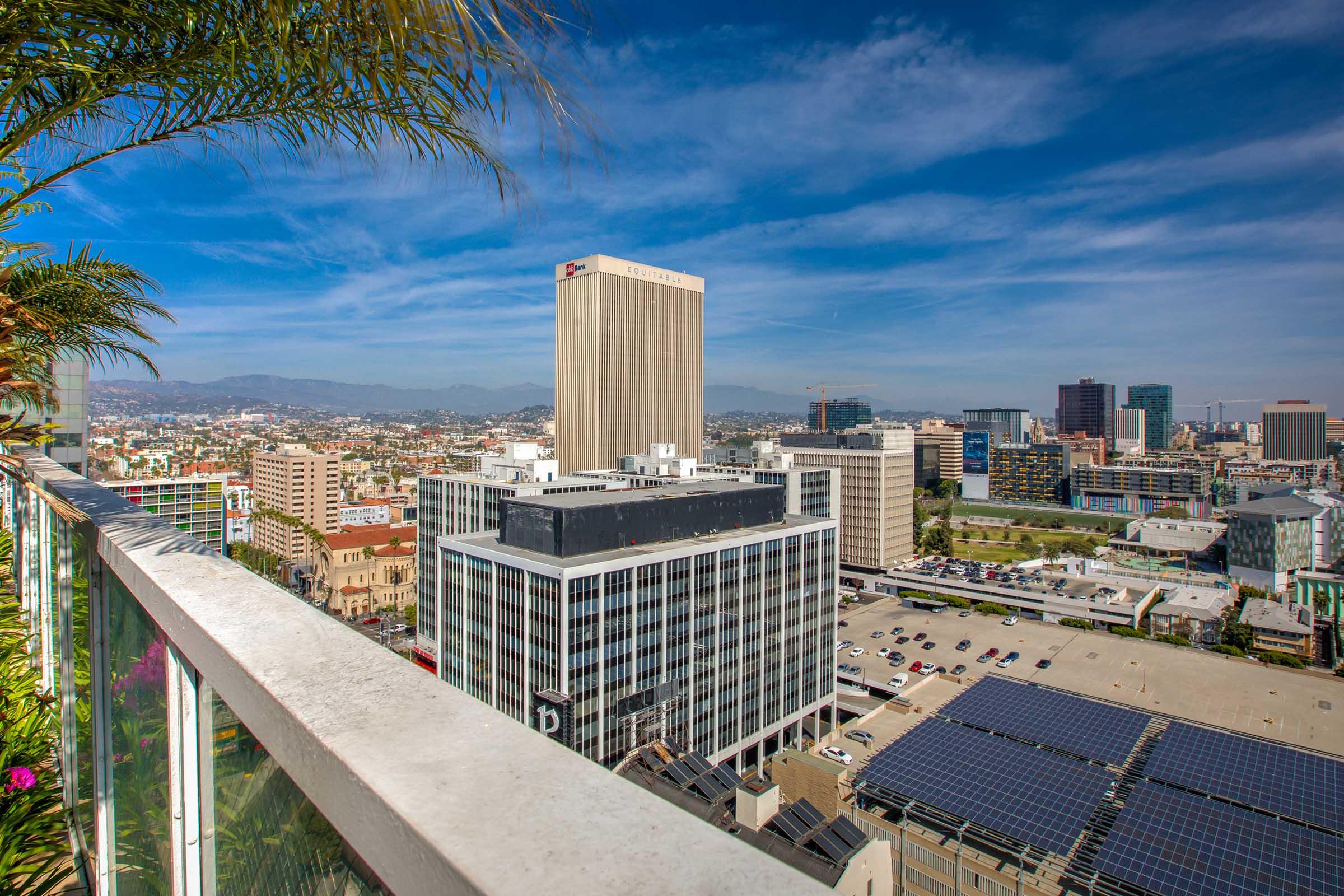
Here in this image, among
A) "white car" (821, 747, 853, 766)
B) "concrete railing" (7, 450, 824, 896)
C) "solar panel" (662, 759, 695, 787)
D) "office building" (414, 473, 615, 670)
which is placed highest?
"concrete railing" (7, 450, 824, 896)

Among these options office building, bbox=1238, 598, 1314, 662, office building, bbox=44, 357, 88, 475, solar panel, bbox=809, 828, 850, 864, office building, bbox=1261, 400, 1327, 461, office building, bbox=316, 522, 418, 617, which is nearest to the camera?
office building, bbox=44, 357, 88, 475

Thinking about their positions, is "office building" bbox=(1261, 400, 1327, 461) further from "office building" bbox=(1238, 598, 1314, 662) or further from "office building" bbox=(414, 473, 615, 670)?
"office building" bbox=(414, 473, 615, 670)

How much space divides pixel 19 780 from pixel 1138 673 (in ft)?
105

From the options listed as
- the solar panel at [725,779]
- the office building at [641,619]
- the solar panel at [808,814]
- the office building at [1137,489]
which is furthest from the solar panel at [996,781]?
the office building at [1137,489]

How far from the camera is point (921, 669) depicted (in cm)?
2806

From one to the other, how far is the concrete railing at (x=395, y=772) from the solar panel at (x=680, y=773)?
40.7 ft

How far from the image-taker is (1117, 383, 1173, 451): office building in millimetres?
146125

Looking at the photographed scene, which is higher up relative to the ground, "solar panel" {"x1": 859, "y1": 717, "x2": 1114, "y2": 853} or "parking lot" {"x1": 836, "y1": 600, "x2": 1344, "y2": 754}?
"solar panel" {"x1": 859, "y1": 717, "x2": 1114, "y2": 853}

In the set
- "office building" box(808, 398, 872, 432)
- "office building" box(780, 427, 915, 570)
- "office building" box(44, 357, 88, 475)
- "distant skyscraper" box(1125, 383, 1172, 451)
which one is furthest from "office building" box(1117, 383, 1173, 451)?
"office building" box(44, 357, 88, 475)

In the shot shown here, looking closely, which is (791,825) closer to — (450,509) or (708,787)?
(708,787)

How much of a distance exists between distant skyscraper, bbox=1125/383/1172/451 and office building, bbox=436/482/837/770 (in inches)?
6033

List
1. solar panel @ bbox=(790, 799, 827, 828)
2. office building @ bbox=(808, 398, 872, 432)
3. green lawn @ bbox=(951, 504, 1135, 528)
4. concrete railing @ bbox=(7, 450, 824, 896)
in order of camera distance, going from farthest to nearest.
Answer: office building @ bbox=(808, 398, 872, 432)
green lawn @ bbox=(951, 504, 1135, 528)
solar panel @ bbox=(790, 799, 827, 828)
concrete railing @ bbox=(7, 450, 824, 896)

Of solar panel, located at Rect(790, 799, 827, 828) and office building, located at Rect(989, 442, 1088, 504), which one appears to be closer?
solar panel, located at Rect(790, 799, 827, 828)

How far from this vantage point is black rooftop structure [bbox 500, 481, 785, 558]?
18.2 metres
